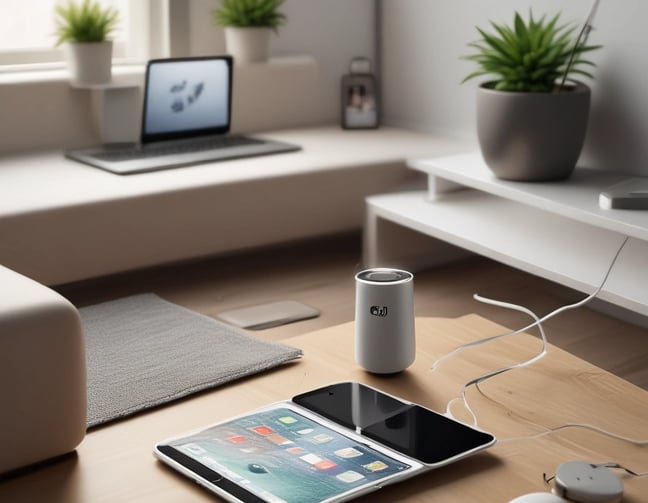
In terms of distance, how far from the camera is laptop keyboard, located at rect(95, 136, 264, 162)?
124 inches

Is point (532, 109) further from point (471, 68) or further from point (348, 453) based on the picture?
point (348, 453)

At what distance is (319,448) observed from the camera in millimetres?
1243

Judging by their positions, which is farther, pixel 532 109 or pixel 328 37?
pixel 328 37

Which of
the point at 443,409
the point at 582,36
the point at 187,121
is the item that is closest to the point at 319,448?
the point at 443,409

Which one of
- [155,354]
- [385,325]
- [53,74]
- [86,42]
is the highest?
[86,42]

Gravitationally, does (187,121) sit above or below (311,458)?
above

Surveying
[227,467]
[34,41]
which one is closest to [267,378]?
[227,467]

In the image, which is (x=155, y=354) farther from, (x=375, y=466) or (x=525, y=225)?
(x=525, y=225)

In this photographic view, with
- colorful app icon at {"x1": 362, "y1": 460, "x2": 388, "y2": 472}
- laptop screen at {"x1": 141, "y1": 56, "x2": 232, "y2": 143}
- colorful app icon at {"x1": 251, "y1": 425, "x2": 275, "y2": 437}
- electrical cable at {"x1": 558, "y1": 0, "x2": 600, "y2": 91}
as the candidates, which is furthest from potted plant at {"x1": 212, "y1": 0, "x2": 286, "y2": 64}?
colorful app icon at {"x1": 362, "y1": 460, "x2": 388, "y2": 472}

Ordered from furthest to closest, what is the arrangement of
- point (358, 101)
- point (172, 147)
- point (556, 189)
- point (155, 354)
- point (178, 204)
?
point (358, 101)
point (172, 147)
point (178, 204)
point (556, 189)
point (155, 354)

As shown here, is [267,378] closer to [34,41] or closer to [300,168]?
[300,168]

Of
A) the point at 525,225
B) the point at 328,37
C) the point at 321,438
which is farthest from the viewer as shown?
the point at 328,37

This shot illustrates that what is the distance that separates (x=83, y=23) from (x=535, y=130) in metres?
1.56

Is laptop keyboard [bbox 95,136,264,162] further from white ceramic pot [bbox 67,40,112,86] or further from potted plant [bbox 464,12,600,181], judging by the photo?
potted plant [bbox 464,12,600,181]
